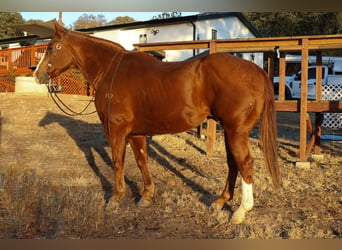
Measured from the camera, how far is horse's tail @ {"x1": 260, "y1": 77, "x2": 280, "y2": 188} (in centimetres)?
436

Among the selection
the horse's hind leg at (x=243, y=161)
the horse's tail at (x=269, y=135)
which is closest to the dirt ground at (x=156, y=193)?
the horse's hind leg at (x=243, y=161)

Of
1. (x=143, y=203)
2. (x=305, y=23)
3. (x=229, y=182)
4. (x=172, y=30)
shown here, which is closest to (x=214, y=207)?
(x=229, y=182)

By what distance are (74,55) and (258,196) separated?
11.5 feet

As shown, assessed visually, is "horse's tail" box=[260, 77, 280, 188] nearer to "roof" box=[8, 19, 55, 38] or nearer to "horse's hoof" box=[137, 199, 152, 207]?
"horse's hoof" box=[137, 199, 152, 207]

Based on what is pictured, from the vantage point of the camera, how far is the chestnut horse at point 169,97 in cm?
422

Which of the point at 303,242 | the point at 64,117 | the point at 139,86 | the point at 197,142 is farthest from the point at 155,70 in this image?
the point at 64,117

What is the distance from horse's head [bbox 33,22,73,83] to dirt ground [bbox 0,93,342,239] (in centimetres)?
179

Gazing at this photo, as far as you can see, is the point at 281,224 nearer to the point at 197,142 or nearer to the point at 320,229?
the point at 320,229

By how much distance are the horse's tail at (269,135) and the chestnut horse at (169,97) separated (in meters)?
0.01

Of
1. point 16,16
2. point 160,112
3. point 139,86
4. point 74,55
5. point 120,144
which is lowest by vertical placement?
point 120,144

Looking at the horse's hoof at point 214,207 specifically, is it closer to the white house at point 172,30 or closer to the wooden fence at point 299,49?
the wooden fence at point 299,49

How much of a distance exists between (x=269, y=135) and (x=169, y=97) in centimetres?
137

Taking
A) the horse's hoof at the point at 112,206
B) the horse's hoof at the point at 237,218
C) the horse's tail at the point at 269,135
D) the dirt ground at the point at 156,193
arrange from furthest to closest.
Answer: the horse's hoof at the point at 112,206, the horse's tail at the point at 269,135, the horse's hoof at the point at 237,218, the dirt ground at the point at 156,193

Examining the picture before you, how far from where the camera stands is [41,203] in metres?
4.77
